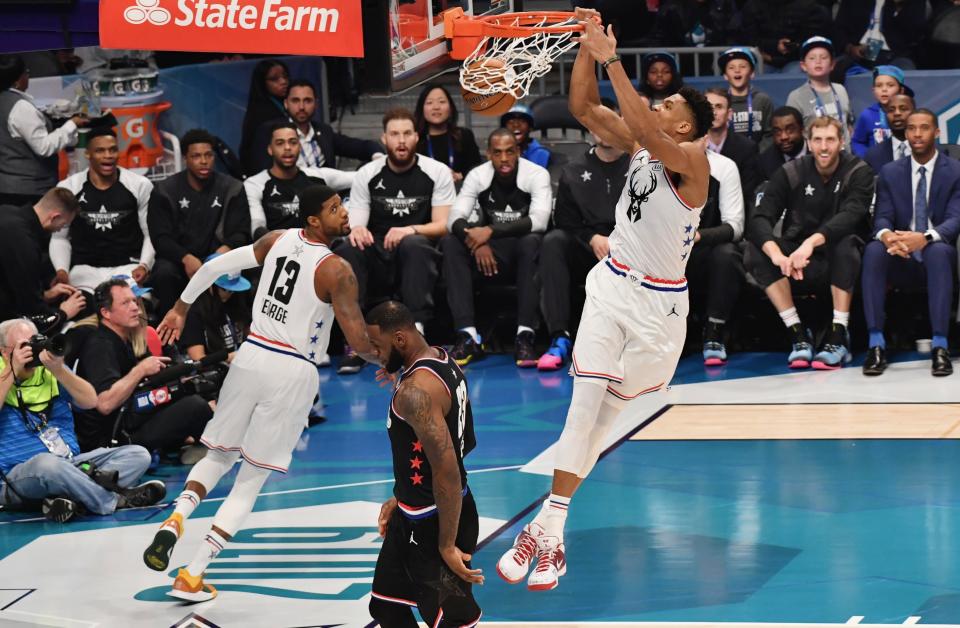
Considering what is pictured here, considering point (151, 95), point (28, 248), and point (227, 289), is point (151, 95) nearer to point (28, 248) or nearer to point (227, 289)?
point (28, 248)

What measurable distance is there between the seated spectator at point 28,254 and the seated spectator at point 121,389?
6.04ft

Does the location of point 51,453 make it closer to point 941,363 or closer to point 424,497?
point 424,497

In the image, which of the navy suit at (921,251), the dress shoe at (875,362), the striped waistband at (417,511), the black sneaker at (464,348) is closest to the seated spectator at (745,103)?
the navy suit at (921,251)

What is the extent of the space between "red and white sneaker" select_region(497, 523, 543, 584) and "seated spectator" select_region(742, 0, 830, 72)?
8.23 metres

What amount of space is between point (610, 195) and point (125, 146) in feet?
14.2

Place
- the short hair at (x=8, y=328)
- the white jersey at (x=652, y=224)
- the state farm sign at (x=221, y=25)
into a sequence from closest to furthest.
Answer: the state farm sign at (x=221, y=25) < the white jersey at (x=652, y=224) < the short hair at (x=8, y=328)

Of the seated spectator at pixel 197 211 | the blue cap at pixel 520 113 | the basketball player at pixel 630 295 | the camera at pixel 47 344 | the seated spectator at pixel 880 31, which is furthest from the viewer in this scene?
the seated spectator at pixel 880 31

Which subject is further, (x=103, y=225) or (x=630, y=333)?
(x=103, y=225)

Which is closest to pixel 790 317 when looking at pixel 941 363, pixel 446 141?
pixel 941 363

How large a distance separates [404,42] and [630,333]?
71.5 inches

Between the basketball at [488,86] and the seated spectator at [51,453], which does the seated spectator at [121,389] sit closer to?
the seated spectator at [51,453]

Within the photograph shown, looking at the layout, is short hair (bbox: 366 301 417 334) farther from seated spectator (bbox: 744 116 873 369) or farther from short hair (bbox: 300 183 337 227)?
seated spectator (bbox: 744 116 873 369)

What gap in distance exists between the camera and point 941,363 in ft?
33.8

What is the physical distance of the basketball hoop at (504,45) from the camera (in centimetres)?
688
